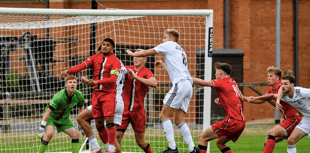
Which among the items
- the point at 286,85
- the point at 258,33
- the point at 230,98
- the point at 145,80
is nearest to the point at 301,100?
the point at 286,85

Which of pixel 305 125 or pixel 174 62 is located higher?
pixel 174 62

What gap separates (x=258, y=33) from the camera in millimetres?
17844

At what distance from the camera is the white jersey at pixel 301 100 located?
23.4 ft

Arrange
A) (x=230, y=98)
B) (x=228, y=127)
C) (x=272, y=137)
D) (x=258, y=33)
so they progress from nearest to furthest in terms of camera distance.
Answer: (x=228, y=127)
(x=230, y=98)
(x=272, y=137)
(x=258, y=33)

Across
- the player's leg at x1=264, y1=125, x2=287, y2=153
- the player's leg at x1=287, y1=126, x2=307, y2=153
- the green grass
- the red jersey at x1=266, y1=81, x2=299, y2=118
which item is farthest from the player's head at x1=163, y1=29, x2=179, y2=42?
the green grass

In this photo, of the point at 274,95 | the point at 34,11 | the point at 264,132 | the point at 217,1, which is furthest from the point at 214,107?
the point at 34,11

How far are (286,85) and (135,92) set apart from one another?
2.43 m

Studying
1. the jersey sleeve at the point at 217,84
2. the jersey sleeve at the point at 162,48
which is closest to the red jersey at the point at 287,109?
the jersey sleeve at the point at 217,84

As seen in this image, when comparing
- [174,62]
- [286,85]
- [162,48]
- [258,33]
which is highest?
[258,33]

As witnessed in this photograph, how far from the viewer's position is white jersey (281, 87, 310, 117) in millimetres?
7117

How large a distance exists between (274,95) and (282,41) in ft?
36.6

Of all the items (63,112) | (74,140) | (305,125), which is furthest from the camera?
(63,112)

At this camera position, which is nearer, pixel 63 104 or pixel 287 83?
pixel 287 83

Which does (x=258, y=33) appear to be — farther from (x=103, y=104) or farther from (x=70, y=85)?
(x=103, y=104)
